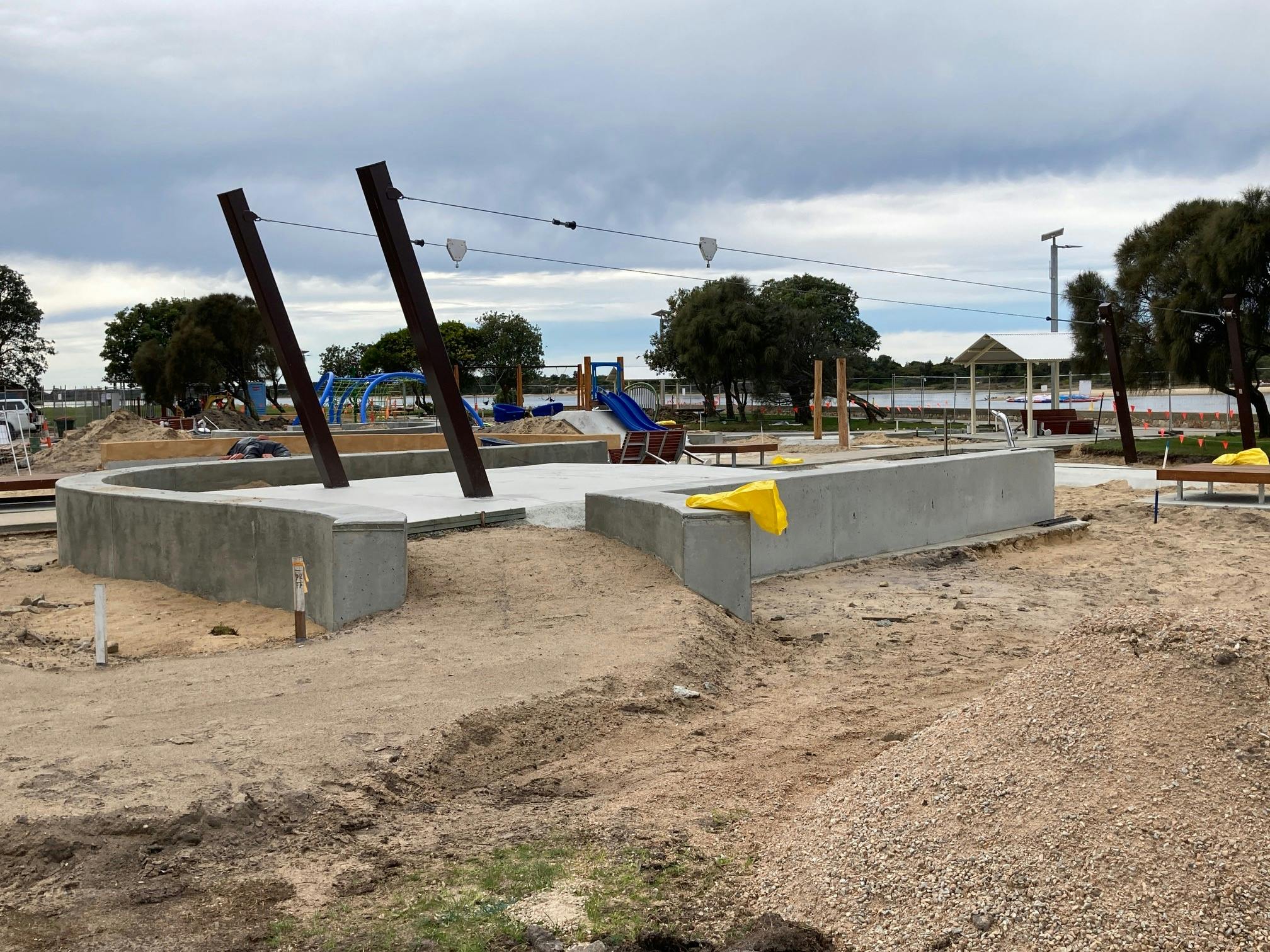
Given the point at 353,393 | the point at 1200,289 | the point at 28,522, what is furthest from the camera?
the point at 353,393

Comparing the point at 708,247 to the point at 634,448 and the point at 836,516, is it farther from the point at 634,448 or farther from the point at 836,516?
the point at 836,516

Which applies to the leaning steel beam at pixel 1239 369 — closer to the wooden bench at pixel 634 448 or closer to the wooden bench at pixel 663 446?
the wooden bench at pixel 663 446

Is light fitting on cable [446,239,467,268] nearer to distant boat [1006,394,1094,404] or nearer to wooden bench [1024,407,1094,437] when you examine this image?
wooden bench [1024,407,1094,437]

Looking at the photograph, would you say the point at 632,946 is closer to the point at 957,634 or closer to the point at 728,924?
the point at 728,924

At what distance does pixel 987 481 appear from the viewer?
44.0 feet

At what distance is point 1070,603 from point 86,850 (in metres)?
8.04

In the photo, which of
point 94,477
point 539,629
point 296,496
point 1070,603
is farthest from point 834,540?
point 94,477

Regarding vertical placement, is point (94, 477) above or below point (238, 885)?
above

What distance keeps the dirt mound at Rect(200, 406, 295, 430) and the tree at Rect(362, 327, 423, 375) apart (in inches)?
1199

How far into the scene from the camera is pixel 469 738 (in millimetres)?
5418

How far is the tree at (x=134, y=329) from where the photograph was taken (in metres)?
74.2

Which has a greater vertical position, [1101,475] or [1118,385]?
[1118,385]

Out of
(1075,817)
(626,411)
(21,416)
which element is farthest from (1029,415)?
(21,416)

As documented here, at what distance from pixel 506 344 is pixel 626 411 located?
40.0 m
